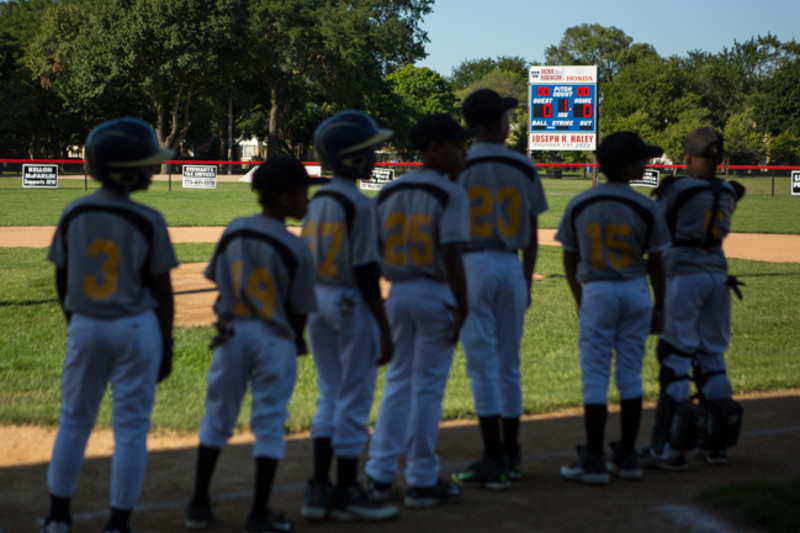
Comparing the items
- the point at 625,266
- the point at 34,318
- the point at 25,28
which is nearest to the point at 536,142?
the point at 34,318

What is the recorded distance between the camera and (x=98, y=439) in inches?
205

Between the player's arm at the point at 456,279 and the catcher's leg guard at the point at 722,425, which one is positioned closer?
the player's arm at the point at 456,279

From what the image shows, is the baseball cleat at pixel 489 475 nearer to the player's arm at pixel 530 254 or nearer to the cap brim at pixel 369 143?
the player's arm at pixel 530 254

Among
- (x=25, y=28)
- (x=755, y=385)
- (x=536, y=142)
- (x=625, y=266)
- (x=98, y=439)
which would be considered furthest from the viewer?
(x=25, y=28)

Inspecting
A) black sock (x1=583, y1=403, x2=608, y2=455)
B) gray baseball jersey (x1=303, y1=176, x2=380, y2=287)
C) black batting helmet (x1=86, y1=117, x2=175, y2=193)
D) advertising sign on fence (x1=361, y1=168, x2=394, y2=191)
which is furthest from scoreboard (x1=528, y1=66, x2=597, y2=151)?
black batting helmet (x1=86, y1=117, x2=175, y2=193)

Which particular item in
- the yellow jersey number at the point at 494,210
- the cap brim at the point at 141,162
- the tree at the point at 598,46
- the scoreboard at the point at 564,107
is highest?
the tree at the point at 598,46

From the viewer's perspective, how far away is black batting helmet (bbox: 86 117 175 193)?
3395 millimetres

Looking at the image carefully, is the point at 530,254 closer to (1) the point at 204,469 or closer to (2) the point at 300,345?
(2) the point at 300,345

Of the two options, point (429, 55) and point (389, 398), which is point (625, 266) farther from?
point (429, 55)

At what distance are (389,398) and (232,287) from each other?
1.01 meters

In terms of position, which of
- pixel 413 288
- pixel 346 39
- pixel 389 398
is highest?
pixel 346 39

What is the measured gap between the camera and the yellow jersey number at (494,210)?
14.1 ft

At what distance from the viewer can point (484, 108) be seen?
4387mm

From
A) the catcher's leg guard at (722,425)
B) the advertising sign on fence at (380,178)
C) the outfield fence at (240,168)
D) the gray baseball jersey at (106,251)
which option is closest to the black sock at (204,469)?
the gray baseball jersey at (106,251)
